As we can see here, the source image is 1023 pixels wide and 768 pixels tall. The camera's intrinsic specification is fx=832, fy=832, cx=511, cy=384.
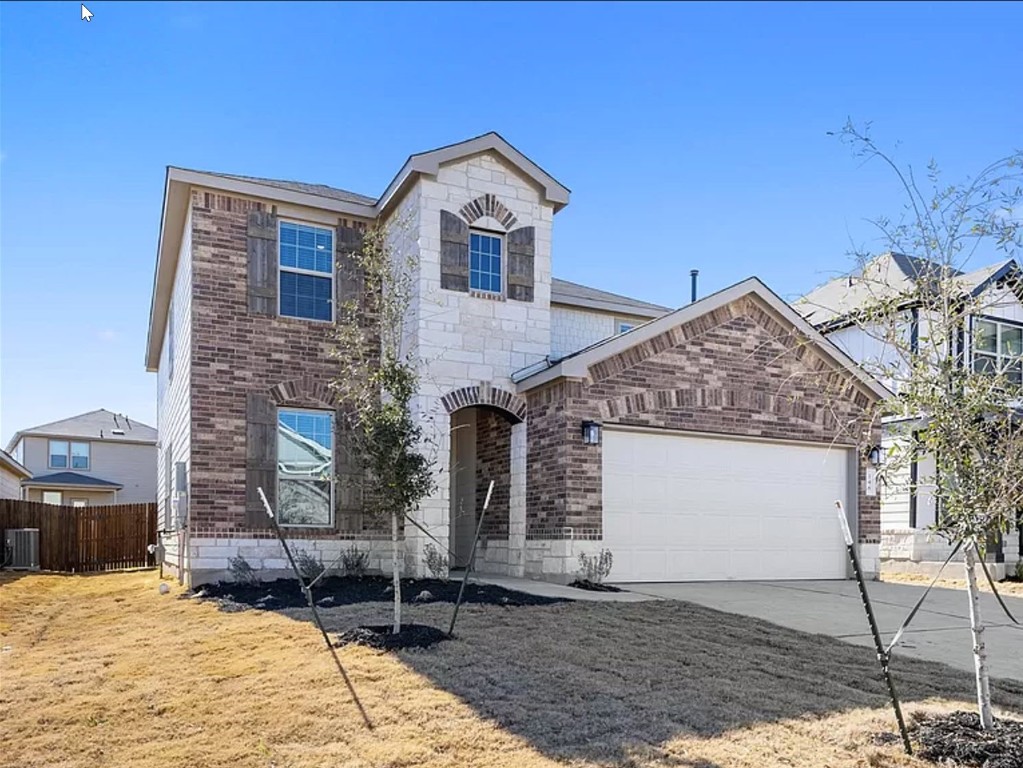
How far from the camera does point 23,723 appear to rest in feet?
19.3

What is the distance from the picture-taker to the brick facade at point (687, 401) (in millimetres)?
12258

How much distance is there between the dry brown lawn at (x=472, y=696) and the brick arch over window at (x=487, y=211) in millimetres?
6823

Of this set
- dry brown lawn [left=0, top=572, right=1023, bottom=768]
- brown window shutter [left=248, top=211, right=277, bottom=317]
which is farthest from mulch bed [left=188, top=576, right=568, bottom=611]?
brown window shutter [left=248, top=211, right=277, bottom=317]

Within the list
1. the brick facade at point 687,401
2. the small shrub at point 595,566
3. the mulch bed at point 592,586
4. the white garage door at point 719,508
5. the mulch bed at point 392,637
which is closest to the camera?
the mulch bed at point 392,637

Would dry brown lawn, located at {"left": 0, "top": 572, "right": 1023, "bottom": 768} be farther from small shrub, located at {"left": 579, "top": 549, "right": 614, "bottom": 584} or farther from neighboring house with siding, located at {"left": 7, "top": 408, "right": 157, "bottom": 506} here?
neighboring house with siding, located at {"left": 7, "top": 408, "right": 157, "bottom": 506}

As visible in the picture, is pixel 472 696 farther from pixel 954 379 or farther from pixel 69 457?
pixel 69 457

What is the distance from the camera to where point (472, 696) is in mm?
5988

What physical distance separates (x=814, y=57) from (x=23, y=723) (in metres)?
9.54

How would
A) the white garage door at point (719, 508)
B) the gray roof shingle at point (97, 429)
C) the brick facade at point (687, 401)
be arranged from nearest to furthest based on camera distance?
1. the brick facade at point (687, 401)
2. the white garage door at point (719, 508)
3. the gray roof shingle at point (97, 429)

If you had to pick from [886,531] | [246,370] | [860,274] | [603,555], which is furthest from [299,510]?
[886,531]

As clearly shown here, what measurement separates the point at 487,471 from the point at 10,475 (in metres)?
21.7

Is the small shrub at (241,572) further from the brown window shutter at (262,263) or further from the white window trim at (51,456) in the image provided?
the white window trim at (51,456)

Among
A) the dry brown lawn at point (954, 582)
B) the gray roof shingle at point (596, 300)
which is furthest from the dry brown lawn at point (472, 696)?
the gray roof shingle at point (596, 300)

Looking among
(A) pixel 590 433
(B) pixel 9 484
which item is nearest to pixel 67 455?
(B) pixel 9 484
